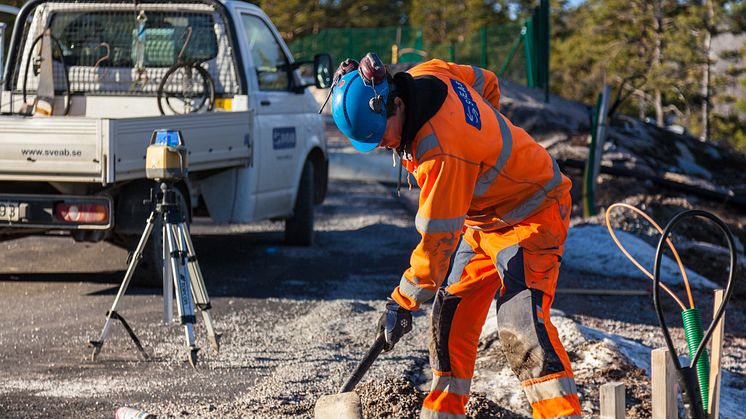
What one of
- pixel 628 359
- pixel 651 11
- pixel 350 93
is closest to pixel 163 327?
pixel 628 359

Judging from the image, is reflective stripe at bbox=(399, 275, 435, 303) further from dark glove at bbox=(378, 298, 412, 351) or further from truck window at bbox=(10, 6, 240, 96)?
truck window at bbox=(10, 6, 240, 96)

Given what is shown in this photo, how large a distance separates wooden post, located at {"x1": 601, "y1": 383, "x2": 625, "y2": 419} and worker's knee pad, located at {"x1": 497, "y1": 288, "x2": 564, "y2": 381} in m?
0.32

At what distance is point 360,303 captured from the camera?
7965 millimetres

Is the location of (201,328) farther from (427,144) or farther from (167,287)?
(427,144)

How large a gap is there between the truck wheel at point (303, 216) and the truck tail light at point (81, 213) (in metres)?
3.00

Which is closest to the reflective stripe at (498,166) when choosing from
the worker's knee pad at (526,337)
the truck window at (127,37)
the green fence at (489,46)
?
the worker's knee pad at (526,337)

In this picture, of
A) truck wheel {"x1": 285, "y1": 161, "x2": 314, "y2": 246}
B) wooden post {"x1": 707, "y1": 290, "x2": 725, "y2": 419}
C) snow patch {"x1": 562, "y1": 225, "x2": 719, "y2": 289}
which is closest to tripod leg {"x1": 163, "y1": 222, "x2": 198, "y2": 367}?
wooden post {"x1": 707, "y1": 290, "x2": 725, "y2": 419}

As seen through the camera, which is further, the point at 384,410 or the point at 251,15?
the point at 251,15

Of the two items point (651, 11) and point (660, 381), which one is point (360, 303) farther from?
point (651, 11)

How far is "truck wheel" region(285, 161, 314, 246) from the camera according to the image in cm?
1044

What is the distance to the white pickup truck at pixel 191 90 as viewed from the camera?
8406 mm

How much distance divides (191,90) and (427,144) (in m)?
5.74

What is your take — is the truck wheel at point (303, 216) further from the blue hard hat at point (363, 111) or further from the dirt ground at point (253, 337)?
A: the blue hard hat at point (363, 111)

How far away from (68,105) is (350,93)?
20.2 ft
